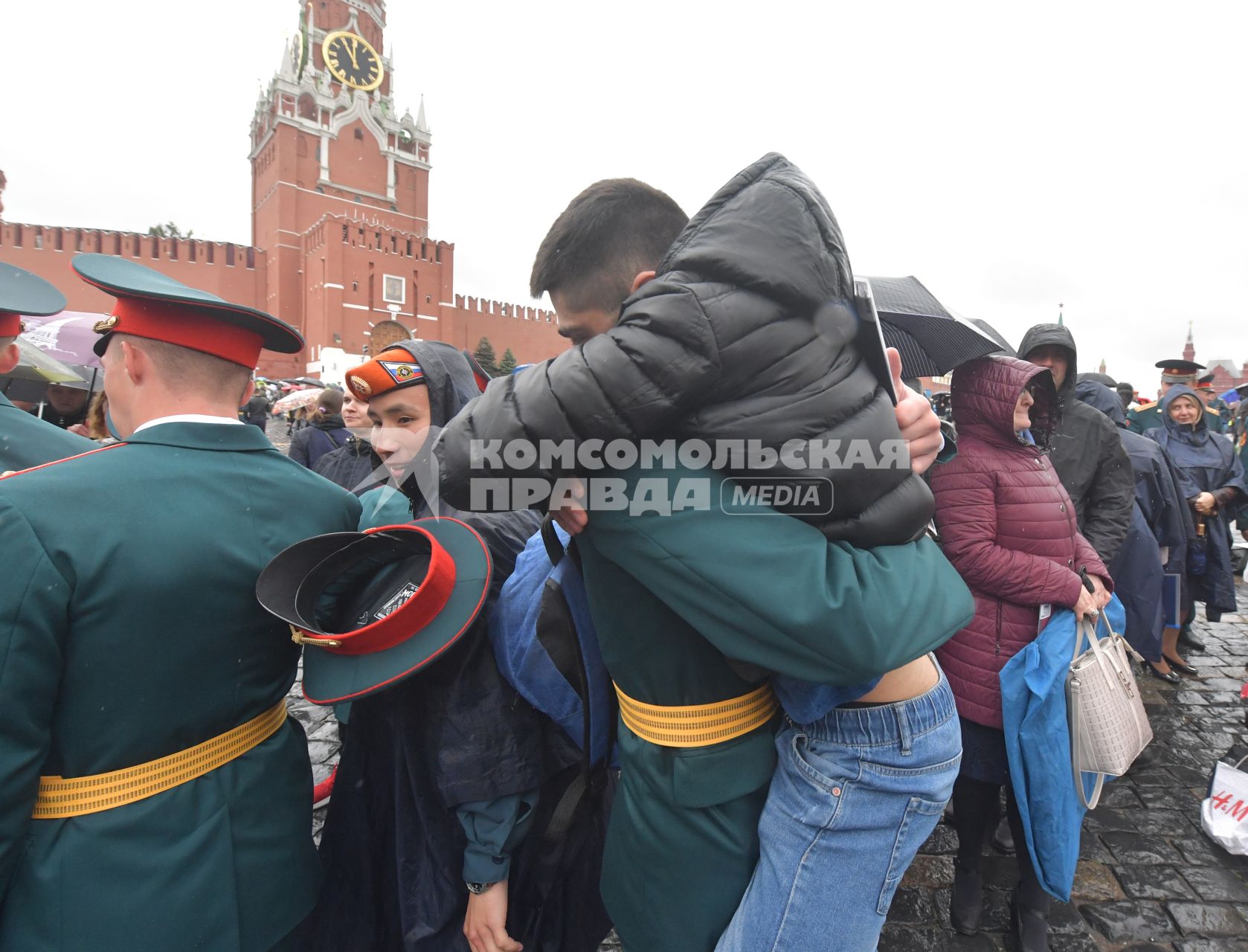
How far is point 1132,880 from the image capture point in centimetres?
273

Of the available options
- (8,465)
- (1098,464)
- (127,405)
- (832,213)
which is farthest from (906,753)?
(8,465)

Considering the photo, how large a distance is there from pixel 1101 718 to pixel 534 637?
1924 millimetres

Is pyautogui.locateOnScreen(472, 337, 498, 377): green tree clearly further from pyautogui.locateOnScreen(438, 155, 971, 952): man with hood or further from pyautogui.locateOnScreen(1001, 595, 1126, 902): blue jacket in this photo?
pyautogui.locateOnScreen(438, 155, 971, 952): man with hood

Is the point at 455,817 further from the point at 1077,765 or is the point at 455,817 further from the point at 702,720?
the point at 1077,765

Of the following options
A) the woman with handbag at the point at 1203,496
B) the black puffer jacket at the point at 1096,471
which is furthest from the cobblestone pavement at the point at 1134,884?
the woman with handbag at the point at 1203,496

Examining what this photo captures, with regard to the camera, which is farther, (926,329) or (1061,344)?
(1061,344)

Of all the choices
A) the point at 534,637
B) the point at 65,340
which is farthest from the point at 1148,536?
the point at 65,340

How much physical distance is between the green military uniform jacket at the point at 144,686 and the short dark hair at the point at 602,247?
2.88 feet

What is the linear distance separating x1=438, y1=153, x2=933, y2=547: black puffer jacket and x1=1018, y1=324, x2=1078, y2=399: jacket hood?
286cm

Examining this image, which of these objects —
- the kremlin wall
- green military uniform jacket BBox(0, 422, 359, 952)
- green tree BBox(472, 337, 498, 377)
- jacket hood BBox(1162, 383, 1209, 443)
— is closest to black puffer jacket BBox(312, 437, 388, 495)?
green military uniform jacket BBox(0, 422, 359, 952)

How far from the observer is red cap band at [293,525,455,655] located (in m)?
1.29

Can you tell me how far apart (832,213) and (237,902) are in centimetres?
186

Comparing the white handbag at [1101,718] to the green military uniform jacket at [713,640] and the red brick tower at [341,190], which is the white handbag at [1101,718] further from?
the red brick tower at [341,190]

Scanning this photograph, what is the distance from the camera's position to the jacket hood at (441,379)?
2.34 metres
